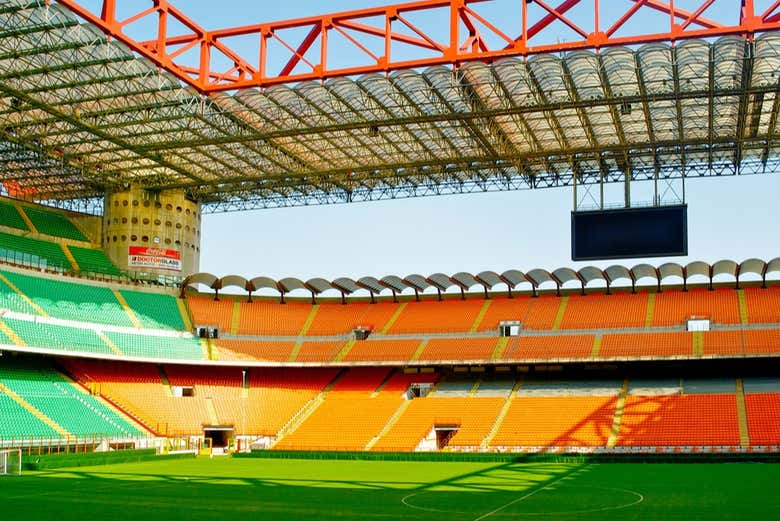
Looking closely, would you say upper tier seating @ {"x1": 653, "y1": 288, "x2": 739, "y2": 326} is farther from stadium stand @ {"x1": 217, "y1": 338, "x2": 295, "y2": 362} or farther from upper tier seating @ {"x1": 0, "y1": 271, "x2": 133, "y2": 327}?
upper tier seating @ {"x1": 0, "y1": 271, "x2": 133, "y2": 327}

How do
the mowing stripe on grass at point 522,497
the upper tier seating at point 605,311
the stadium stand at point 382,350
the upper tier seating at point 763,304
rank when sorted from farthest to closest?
the stadium stand at point 382,350
the upper tier seating at point 605,311
the upper tier seating at point 763,304
the mowing stripe on grass at point 522,497

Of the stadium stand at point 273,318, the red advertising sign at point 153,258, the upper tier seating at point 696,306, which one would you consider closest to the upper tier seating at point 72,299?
the red advertising sign at point 153,258

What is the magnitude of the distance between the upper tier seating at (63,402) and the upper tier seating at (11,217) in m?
12.0

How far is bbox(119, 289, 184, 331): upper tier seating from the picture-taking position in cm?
5856

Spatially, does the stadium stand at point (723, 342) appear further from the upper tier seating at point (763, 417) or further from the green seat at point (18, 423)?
the green seat at point (18, 423)

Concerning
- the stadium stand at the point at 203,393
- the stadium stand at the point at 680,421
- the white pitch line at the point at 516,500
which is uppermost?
the stadium stand at the point at 203,393

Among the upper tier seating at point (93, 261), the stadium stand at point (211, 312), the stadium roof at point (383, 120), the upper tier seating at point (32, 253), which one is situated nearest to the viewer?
the stadium roof at point (383, 120)

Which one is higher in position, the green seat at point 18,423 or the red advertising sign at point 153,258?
the red advertising sign at point 153,258

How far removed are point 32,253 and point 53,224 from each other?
529 cm

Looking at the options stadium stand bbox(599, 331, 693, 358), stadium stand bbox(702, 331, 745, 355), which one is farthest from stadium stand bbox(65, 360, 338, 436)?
stadium stand bbox(702, 331, 745, 355)

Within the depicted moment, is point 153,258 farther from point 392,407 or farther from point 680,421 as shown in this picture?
point 680,421

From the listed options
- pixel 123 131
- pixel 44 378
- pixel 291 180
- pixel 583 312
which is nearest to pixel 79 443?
pixel 44 378

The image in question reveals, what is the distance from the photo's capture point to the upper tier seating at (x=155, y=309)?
58.6 metres

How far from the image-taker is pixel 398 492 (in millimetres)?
29219
